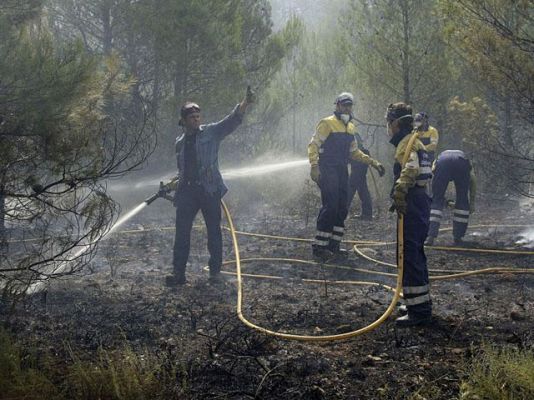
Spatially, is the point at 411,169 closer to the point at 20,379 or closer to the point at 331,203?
the point at 331,203

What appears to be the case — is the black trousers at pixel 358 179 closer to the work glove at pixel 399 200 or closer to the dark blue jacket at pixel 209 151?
the dark blue jacket at pixel 209 151

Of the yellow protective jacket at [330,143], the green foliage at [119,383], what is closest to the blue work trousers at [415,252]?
the green foliage at [119,383]

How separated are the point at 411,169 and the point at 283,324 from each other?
5.60 ft

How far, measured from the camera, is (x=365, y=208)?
36.1 ft

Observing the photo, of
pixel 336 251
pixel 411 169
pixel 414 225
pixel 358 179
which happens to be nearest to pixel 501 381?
pixel 414 225

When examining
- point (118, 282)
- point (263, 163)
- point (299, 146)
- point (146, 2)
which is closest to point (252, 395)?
point (118, 282)

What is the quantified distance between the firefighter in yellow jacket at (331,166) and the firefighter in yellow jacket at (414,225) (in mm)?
2436

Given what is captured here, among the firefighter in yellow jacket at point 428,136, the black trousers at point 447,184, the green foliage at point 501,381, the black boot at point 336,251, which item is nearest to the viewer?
the green foliage at point 501,381

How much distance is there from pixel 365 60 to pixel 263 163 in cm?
421

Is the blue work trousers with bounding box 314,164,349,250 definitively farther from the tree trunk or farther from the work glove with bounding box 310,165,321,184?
the tree trunk

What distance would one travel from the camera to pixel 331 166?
7.43 m

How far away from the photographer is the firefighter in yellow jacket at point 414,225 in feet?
15.5

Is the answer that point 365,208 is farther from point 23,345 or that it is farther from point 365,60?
point 23,345

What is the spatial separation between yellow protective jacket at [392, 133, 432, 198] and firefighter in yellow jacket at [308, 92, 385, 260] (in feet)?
→ 7.51
